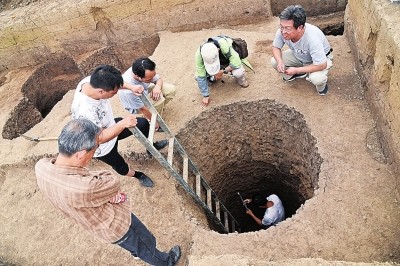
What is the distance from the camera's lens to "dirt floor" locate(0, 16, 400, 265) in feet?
11.2

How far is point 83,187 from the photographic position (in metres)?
2.67

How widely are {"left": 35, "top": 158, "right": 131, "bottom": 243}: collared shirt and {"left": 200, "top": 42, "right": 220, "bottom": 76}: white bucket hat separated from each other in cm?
210

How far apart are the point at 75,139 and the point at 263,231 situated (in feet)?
6.85

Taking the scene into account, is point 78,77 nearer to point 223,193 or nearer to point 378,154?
point 223,193

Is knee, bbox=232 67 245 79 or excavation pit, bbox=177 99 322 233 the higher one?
knee, bbox=232 67 245 79

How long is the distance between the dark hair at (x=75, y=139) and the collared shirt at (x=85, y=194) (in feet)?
0.47

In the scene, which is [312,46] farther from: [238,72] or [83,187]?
[83,187]

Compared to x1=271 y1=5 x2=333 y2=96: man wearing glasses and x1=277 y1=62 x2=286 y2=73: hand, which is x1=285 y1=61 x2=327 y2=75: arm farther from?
x1=277 y1=62 x2=286 y2=73: hand

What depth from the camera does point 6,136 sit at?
654 cm

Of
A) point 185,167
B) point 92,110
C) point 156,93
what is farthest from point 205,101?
point 92,110

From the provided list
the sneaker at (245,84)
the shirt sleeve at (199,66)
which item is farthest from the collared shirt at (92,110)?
the sneaker at (245,84)

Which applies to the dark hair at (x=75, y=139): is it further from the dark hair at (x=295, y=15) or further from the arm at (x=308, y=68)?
the arm at (x=308, y=68)

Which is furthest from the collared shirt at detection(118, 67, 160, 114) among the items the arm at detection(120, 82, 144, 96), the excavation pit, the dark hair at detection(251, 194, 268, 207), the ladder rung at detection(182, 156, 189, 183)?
the dark hair at detection(251, 194, 268, 207)

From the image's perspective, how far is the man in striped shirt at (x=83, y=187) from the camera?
2672mm
